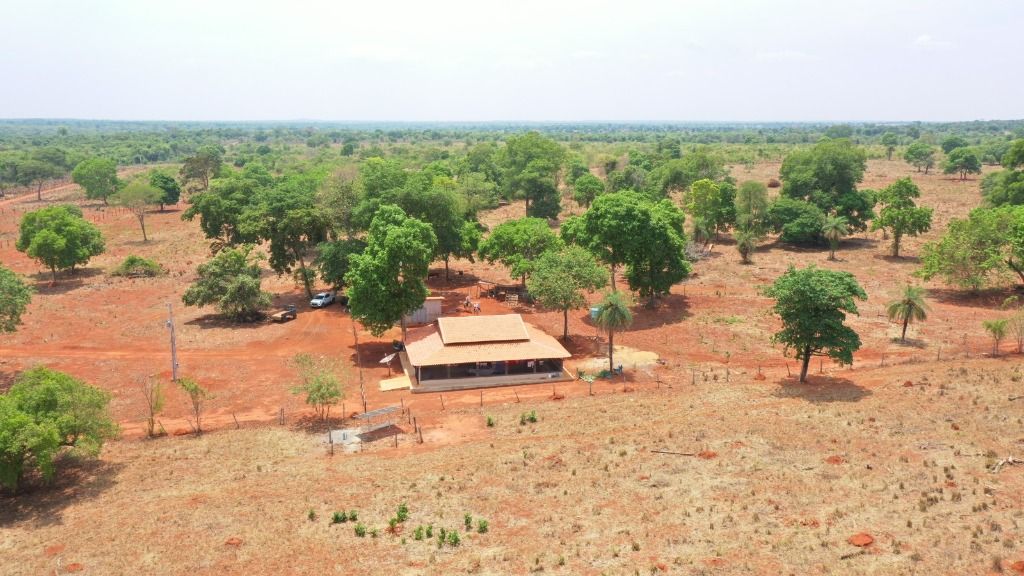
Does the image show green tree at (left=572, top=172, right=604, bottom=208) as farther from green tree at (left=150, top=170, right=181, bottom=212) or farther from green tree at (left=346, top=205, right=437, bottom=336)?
green tree at (left=150, top=170, right=181, bottom=212)

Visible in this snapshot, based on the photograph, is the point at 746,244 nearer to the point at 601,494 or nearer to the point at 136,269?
the point at 601,494

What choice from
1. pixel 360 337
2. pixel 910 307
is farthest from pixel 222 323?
pixel 910 307

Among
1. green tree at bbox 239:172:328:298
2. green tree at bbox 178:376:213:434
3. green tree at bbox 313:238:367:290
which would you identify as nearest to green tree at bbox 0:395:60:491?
green tree at bbox 178:376:213:434

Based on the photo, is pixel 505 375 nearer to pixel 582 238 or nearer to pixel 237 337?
pixel 582 238

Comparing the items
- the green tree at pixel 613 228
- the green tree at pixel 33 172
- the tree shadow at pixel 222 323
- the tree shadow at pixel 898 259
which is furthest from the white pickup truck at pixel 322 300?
the green tree at pixel 33 172

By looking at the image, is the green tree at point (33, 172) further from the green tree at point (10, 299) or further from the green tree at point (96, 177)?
the green tree at point (10, 299)

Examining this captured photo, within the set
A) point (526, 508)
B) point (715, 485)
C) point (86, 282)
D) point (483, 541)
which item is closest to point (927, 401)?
point (715, 485)
